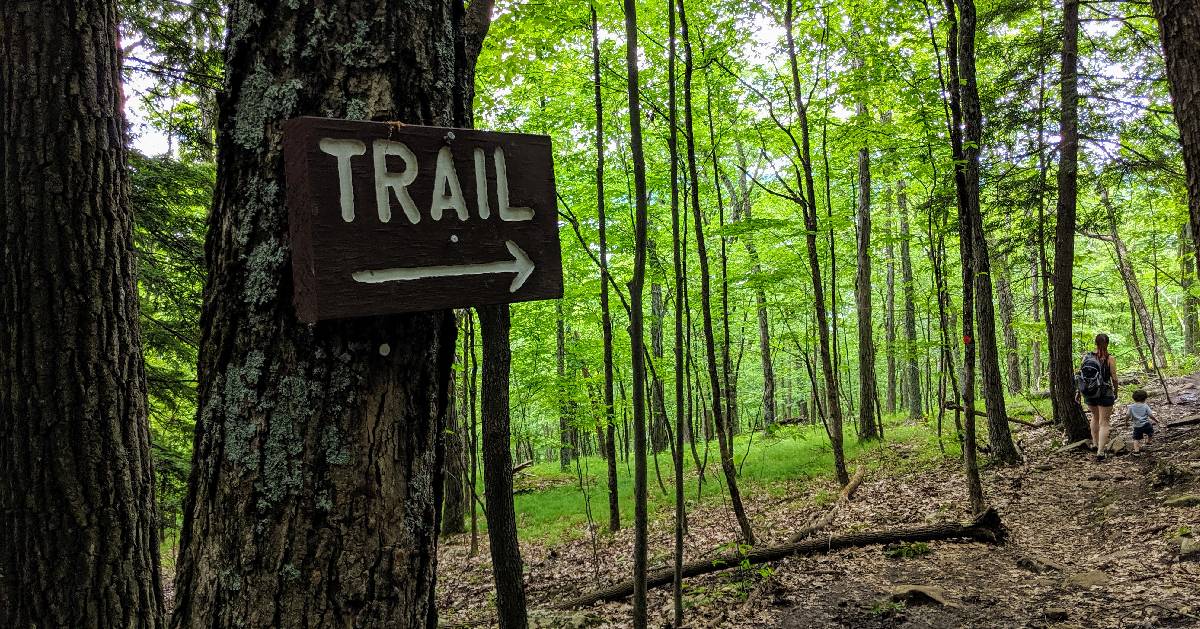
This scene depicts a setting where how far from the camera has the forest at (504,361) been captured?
131 centimetres

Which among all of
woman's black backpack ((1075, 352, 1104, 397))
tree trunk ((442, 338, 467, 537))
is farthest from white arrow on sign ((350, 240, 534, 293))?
woman's black backpack ((1075, 352, 1104, 397))

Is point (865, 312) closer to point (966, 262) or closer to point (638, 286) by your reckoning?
point (966, 262)

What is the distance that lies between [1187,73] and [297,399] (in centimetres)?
535

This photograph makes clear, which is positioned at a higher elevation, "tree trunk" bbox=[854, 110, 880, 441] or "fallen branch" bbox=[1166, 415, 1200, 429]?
"tree trunk" bbox=[854, 110, 880, 441]

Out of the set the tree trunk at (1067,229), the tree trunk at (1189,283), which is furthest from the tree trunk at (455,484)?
the tree trunk at (1189,283)

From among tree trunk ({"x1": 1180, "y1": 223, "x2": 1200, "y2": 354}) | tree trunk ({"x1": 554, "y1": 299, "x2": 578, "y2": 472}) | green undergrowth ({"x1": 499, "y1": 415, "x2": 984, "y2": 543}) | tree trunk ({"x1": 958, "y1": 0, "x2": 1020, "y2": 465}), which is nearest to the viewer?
tree trunk ({"x1": 958, "y1": 0, "x2": 1020, "y2": 465})

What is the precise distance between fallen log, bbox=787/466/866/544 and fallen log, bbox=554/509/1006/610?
0.29 meters

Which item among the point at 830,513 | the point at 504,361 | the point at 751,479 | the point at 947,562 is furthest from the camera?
the point at 751,479

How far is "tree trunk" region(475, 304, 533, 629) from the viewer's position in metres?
4.35

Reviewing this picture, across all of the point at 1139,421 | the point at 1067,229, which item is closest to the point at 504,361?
the point at 1067,229

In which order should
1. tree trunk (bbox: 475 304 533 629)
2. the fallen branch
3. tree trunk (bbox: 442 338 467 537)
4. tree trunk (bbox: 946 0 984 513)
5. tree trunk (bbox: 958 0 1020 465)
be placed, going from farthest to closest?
tree trunk (bbox: 442 338 467 537), the fallen branch, tree trunk (bbox: 958 0 1020 465), tree trunk (bbox: 946 0 984 513), tree trunk (bbox: 475 304 533 629)

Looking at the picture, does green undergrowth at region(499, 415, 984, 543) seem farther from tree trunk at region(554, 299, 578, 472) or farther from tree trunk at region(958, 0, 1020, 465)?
tree trunk at region(958, 0, 1020, 465)

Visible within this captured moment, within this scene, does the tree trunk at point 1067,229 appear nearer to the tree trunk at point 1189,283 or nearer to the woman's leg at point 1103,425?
the woman's leg at point 1103,425

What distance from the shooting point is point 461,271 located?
1.40 meters
